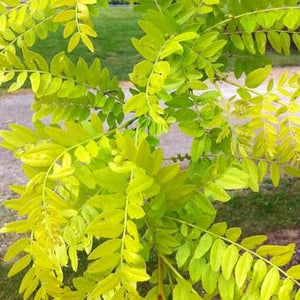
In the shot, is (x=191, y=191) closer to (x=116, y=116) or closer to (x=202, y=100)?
(x=202, y=100)

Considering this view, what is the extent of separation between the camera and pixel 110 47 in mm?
11648

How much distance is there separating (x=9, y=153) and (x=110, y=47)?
18.1 feet

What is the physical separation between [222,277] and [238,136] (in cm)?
24

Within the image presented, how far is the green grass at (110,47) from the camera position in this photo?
10.3m

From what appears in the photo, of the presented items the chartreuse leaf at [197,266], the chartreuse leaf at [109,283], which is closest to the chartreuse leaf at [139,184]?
the chartreuse leaf at [109,283]

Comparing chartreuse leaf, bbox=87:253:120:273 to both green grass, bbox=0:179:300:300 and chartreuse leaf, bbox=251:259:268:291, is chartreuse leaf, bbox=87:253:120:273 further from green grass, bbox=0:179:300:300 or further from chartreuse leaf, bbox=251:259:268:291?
green grass, bbox=0:179:300:300

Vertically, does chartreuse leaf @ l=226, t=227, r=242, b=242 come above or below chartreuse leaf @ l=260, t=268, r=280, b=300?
above

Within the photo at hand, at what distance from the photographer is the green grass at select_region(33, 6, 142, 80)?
10.3m

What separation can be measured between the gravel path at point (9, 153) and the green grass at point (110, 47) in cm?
117

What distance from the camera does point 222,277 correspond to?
36.9 inches

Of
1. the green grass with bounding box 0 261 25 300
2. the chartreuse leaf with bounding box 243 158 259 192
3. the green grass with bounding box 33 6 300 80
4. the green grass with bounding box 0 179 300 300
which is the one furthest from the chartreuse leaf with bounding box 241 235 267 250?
the green grass with bounding box 33 6 300 80

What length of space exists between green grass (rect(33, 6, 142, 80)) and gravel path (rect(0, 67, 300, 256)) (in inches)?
46.0

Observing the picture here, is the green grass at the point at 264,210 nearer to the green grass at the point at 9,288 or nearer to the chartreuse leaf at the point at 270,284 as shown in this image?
the green grass at the point at 9,288

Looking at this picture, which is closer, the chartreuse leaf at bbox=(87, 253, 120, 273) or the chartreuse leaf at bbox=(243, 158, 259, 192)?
the chartreuse leaf at bbox=(87, 253, 120, 273)
